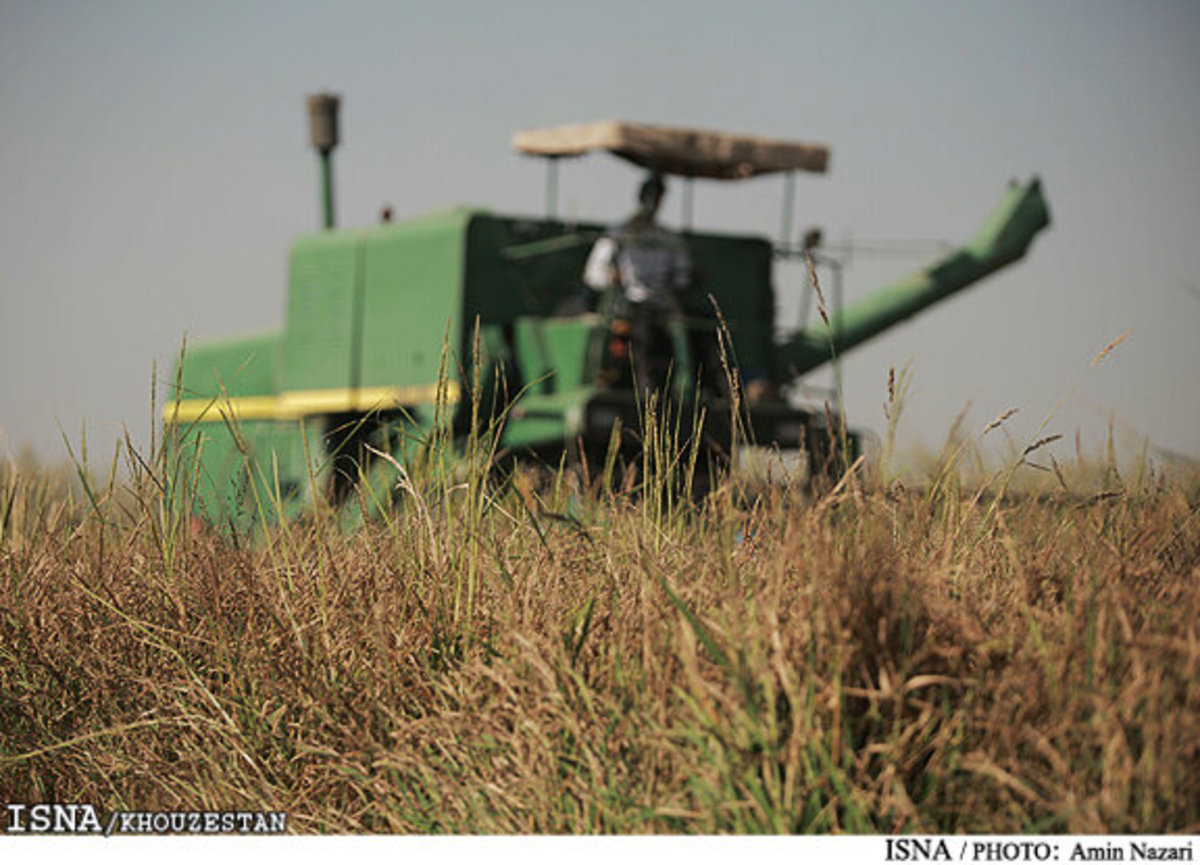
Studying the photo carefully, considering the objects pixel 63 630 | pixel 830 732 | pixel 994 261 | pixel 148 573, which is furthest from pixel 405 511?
pixel 994 261

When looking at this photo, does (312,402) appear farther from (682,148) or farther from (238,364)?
(682,148)

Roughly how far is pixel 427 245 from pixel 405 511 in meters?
6.57

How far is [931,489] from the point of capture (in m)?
3.36

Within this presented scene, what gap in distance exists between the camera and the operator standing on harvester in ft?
28.9

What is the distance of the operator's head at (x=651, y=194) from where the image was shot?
909cm

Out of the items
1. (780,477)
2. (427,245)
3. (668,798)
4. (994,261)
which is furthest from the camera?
(994,261)

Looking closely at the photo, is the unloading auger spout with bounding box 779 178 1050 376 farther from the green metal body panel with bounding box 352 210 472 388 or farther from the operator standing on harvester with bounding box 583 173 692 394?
the green metal body panel with bounding box 352 210 472 388

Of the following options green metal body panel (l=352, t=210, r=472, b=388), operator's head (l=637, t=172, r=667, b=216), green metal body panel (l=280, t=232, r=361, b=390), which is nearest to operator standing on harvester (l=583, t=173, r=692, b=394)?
operator's head (l=637, t=172, r=667, b=216)

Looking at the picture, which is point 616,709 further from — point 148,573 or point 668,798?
point 148,573

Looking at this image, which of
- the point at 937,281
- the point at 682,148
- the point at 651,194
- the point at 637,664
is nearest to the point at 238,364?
the point at 651,194

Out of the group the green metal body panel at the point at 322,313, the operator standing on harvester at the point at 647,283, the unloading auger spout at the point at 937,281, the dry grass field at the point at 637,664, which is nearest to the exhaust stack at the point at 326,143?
the green metal body panel at the point at 322,313

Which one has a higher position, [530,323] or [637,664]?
[637,664]

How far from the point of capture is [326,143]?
11102 mm

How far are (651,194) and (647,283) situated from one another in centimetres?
62
